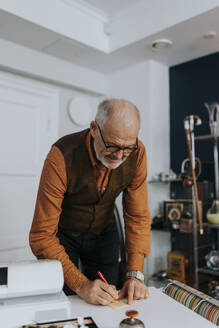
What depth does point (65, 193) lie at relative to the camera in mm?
1610

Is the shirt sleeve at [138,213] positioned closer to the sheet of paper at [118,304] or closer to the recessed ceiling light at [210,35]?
the sheet of paper at [118,304]

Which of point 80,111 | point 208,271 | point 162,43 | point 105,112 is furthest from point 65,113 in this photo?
point 105,112

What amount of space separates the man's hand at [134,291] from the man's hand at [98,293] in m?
0.06

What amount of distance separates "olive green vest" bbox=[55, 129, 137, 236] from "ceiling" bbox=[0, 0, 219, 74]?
64.5 inches

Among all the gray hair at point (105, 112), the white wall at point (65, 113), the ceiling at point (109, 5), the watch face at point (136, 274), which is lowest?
the watch face at point (136, 274)

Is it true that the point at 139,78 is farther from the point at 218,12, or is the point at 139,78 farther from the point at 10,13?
the point at 10,13

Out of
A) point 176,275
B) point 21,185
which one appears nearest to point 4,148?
point 21,185

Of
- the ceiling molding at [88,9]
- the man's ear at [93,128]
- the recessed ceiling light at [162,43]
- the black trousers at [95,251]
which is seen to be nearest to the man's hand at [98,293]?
the black trousers at [95,251]

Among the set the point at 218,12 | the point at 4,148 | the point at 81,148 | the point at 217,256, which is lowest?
the point at 217,256

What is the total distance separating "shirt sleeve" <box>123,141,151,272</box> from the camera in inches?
64.7

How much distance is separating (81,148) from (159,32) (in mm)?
1819

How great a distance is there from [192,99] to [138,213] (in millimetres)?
2173

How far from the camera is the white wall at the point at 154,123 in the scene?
3.47 metres

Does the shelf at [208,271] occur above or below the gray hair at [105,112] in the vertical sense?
below
